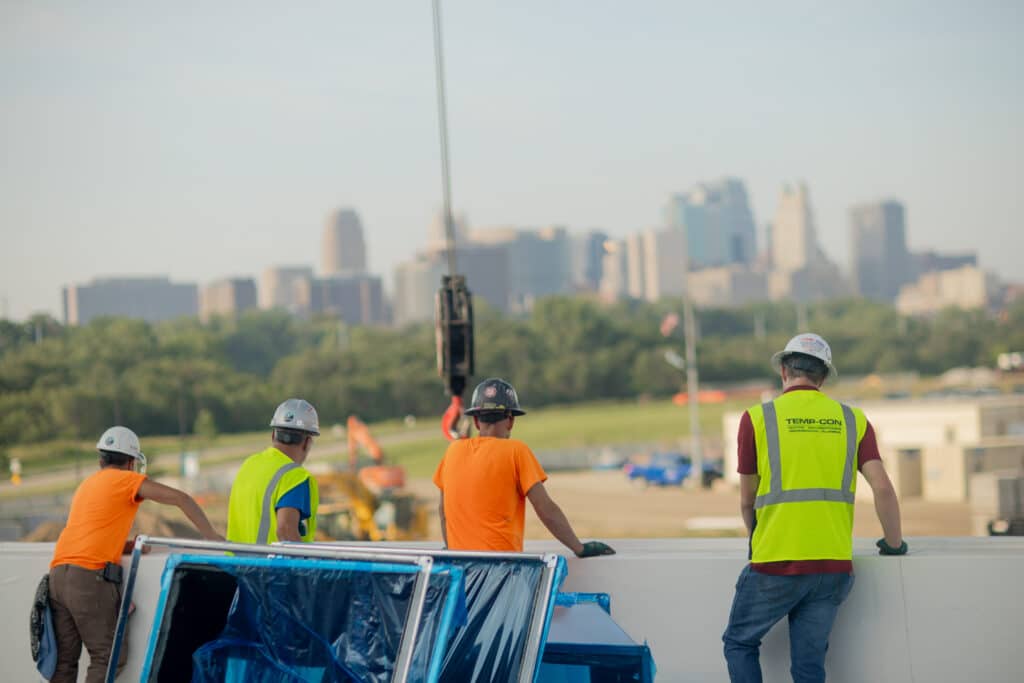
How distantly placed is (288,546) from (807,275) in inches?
6402

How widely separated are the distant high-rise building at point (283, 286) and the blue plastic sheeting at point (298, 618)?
120434 millimetres

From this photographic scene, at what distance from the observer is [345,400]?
10488cm

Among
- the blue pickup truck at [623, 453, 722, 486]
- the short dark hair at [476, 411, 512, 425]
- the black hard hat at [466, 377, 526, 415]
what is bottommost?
the blue pickup truck at [623, 453, 722, 486]

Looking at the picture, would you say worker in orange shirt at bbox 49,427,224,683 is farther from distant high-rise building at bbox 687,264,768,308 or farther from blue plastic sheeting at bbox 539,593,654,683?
distant high-rise building at bbox 687,264,768,308

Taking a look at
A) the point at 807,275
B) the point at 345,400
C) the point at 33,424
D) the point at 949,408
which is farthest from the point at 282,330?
the point at 807,275

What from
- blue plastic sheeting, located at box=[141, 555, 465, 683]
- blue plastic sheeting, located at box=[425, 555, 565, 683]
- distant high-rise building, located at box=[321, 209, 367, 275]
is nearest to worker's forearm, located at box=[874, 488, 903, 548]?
blue plastic sheeting, located at box=[425, 555, 565, 683]

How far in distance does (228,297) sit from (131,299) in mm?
21548

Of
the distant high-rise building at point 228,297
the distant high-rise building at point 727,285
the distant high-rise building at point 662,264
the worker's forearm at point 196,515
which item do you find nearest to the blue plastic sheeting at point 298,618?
the worker's forearm at point 196,515

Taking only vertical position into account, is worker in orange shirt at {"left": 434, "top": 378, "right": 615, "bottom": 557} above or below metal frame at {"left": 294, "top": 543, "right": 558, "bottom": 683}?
above

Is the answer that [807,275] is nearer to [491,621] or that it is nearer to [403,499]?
[403,499]

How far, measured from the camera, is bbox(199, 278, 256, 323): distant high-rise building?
115m

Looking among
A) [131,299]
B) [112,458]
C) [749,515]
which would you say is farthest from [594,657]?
[131,299]

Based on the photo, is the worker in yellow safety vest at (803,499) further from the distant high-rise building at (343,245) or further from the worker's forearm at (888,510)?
the distant high-rise building at (343,245)

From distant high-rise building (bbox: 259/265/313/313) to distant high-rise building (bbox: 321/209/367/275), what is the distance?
9.31ft
